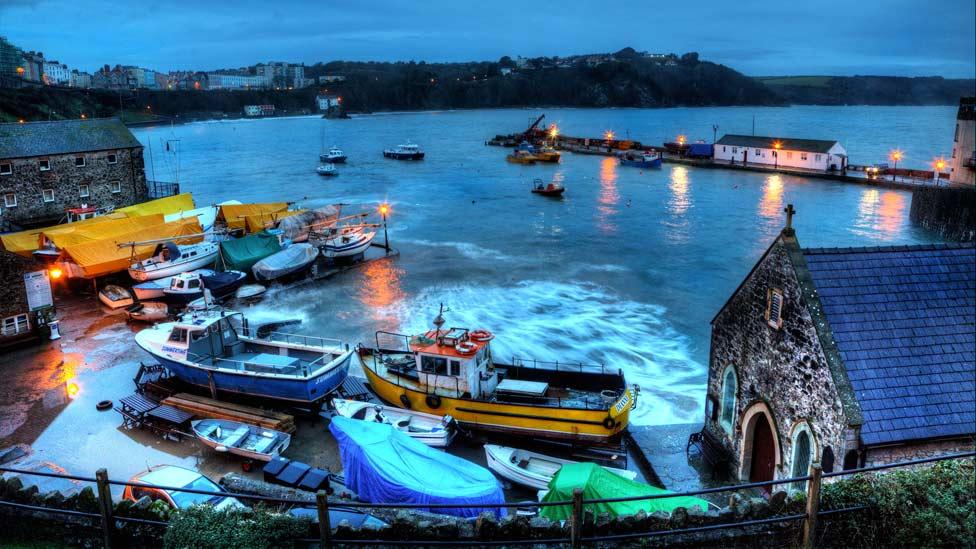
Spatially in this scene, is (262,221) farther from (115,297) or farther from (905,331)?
(905,331)

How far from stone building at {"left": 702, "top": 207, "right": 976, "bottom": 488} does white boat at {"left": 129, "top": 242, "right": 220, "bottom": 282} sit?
30490 mm

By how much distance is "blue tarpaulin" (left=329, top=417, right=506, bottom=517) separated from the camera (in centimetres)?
1326

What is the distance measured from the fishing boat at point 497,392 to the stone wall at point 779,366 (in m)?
3.69

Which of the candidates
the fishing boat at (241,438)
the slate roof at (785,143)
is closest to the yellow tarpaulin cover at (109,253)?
the fishing boat at (241,438)

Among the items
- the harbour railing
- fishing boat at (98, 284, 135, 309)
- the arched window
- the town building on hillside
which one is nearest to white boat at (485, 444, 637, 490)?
the arched window

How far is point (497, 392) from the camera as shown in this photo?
771 inches

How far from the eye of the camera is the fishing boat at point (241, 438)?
17641mm

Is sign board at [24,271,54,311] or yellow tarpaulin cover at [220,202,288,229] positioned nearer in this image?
sign board at [24,271,54,311]

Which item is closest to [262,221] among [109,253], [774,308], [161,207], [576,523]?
[161,207]

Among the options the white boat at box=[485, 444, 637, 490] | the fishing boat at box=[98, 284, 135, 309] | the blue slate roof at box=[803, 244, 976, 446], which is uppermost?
the blue slate roof at box=[803, 244, 976, 446]

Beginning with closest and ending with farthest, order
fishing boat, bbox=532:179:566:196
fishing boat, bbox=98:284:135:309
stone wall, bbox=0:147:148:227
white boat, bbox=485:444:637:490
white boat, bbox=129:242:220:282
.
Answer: white boat, bbox=485:444:637:490
fishing boat, bbox=98:284:135:309
white boat, bbox=129:242:220:282
stone wall, bbox=0:147:148:227
fishing boat, bbox=532:179:566:196

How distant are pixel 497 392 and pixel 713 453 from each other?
620 cm

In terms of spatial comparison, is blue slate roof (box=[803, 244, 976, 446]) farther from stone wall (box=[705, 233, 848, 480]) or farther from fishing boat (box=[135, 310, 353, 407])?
fishing boat (box=[135, 310, 353, 407])

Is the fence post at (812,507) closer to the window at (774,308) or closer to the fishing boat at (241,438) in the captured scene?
the window at (774,308)
